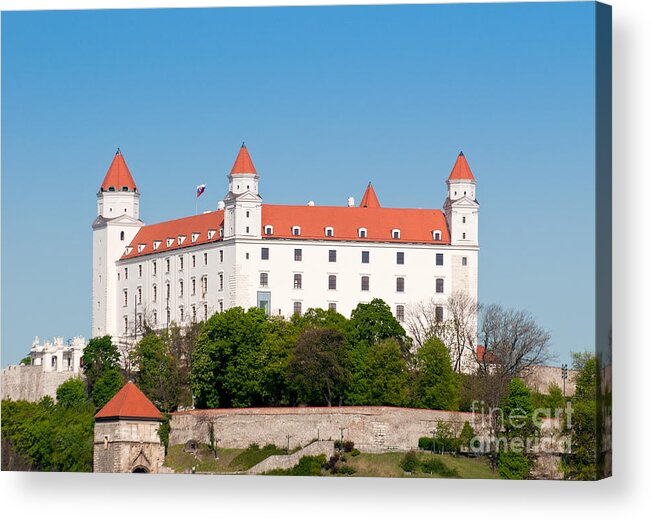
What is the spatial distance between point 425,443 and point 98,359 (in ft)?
48.6

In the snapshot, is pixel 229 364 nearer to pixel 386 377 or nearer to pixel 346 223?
pixel 386 377

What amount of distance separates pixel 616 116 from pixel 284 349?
21.1 metres

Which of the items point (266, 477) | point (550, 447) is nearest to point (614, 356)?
point (266, 477)

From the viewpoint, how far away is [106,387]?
53969 mm

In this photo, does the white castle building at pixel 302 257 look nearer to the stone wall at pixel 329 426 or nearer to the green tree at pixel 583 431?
the stone wall at pixel 329 426

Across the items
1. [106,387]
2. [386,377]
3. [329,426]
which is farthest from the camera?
[106,387]

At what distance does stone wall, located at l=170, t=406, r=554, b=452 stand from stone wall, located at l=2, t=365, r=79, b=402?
39.3 ft

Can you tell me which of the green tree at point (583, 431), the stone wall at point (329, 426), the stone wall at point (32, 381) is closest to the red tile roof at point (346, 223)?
the stone wall at point (32, 381)

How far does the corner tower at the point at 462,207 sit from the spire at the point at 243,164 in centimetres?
625

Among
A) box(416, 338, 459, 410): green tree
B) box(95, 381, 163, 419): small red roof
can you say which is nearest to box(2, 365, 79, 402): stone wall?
box(95, 381, 163, 419): small red roof

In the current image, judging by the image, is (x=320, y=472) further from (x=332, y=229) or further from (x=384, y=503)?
(x=332, y=229)

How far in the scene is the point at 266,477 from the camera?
116 ft

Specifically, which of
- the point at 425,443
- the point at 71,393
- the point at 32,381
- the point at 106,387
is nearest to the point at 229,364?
the point at 106,387

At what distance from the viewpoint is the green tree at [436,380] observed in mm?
49750
